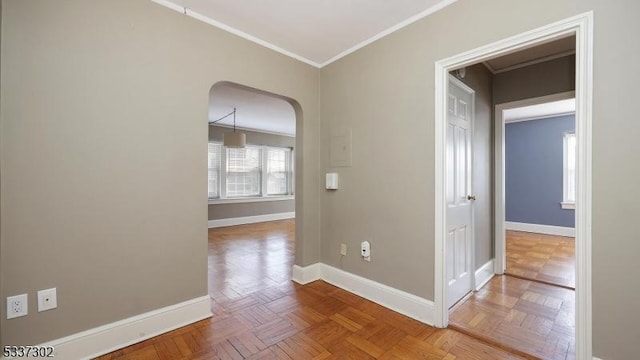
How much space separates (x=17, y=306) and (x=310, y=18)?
2.80 metres

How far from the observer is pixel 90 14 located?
5.69 feet

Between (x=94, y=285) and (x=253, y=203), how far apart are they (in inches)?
217

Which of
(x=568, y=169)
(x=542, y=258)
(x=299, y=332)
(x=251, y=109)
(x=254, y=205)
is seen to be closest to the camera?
(x=299, y=332)

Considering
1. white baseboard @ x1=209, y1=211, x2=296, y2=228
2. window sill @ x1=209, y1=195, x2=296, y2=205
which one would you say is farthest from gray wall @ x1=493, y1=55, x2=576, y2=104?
white baseboard @ x1=209, y1=211, x2=296, y2=228

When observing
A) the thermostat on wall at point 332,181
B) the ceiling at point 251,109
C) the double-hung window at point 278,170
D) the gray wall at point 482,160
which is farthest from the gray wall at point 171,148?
the double-hung window at point 278,170

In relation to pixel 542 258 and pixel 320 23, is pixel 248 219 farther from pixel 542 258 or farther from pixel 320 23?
pixel 542 258

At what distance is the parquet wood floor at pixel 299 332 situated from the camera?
177 centimetres

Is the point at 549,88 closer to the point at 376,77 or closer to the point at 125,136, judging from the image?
the point at 376,77

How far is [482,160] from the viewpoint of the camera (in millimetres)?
3033

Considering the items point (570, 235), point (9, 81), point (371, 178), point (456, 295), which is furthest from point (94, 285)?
point (570, 235)

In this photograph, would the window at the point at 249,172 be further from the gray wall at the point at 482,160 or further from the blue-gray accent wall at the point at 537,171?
the blue-gray accent wall at the point at 537,171

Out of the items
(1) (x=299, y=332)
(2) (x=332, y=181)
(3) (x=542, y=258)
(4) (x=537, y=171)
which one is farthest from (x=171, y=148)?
(4) (x=537, y=171)

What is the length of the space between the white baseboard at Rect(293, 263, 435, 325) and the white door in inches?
11.9

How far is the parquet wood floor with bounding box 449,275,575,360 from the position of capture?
73.4 inches
